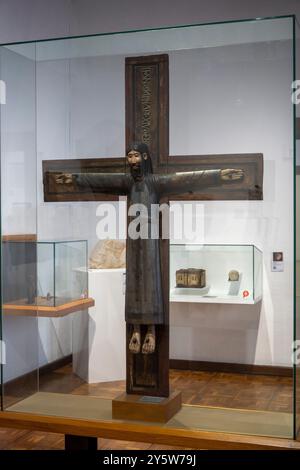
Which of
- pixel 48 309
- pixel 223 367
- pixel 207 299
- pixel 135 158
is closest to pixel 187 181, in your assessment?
pixel 135 158

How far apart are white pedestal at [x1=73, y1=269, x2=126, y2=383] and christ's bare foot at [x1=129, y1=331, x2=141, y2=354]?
0.10 m

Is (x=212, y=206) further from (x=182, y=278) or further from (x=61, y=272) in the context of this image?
(x=61, y=272)

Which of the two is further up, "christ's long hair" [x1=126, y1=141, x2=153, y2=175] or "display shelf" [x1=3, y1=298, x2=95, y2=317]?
"christ's long hair" [x1=126, y1=141, x2=153, y2=175]

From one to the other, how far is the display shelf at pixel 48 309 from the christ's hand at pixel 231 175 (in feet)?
2.66

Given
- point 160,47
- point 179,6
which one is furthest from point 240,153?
point 179,6

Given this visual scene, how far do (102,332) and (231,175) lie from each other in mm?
902

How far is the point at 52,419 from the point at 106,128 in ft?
4.20

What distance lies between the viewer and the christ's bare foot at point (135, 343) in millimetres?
2744

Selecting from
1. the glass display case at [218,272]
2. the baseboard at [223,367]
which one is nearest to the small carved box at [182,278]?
the glass display case at [218,272]

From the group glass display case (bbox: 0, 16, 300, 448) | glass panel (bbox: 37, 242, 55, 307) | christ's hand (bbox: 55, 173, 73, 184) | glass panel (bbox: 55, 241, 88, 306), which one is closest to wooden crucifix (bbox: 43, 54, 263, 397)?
glass display case (bbox: 0, 16, 300, 448)

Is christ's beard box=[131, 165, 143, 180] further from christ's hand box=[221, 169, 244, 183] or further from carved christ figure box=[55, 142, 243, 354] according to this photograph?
christ's hand box=[221, 169, 244, 183]

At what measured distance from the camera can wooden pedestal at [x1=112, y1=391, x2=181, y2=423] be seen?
2707 millimetres

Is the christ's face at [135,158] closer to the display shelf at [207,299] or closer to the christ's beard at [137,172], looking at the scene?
the christ's beard at [137,172]

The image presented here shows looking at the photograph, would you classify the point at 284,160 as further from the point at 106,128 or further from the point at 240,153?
the point at 106,128
